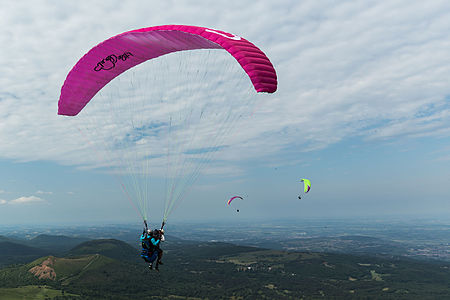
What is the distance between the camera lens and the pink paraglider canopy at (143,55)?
15016 millimetres

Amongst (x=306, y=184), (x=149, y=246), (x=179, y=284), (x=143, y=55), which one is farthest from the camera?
(x=179, y=284)

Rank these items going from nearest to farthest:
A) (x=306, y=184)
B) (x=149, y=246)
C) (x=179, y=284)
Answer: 1. (x=149, y=246)
2. (x=306, y=184)
3. (x=179, y=284)

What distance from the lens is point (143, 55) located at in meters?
19.8

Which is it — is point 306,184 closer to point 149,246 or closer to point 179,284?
point 149,246

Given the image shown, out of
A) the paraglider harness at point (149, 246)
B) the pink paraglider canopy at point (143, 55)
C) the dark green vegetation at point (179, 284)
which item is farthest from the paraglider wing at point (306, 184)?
the dark green vegetation at point (179, 284)

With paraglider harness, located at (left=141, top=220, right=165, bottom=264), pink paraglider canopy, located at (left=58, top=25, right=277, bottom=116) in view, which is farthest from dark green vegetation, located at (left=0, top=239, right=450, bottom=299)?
pink paraglider canopy, located at (left=58, top=25, right=277, bottom=116)

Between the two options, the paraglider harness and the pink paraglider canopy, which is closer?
the pink paraglider canopy

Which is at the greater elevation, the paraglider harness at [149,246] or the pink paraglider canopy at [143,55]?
the pink paraglider canopy at [143,55]

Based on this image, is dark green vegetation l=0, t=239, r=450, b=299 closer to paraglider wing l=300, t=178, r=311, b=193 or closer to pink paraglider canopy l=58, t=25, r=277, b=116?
paraglider wing l=300, t=178, r=311, b=193

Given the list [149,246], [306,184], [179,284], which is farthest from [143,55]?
[179,284]

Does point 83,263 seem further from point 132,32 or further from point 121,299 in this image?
point 132,32

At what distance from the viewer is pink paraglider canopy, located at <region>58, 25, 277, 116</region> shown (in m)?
15.0

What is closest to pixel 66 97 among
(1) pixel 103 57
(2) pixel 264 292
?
(1) pixel 103 57

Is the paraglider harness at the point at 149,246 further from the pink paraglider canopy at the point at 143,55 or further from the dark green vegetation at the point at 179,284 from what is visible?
the dark green vegetation at the point at 179,284
